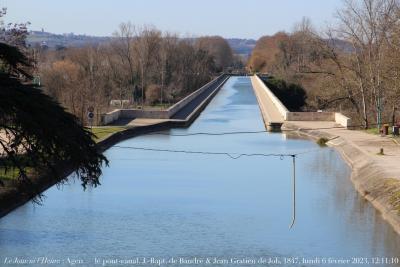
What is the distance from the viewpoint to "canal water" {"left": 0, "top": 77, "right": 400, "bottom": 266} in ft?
67.4

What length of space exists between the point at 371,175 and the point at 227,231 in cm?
921

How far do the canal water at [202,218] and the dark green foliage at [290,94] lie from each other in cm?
4479

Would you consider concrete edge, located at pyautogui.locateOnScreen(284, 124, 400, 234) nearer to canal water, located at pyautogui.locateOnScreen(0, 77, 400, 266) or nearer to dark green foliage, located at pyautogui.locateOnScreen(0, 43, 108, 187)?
canal water, located at pyautogui.locateOnScreen(0, 77, 400, 266)

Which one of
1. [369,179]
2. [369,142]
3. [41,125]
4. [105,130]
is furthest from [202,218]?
[105,130]

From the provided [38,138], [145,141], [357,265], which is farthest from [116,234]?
[145,141]

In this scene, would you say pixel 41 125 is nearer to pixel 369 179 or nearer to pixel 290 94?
pixel 369 179

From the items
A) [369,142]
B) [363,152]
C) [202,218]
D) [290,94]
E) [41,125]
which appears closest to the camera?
[41,125]

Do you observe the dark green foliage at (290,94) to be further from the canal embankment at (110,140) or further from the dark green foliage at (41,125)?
the dark green foliage at (41,125)

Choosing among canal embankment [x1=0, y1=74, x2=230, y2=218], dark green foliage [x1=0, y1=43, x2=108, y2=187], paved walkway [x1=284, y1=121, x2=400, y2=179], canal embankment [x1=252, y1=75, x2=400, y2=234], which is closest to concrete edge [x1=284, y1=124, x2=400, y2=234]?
canal embankment [x1=252, y1=75, x2=400, y2=234]

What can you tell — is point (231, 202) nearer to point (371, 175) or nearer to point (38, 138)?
point (371, 175)

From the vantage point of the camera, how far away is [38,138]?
11242 millimetres

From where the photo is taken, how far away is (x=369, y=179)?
99.6 ft

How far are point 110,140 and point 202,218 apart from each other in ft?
60.2

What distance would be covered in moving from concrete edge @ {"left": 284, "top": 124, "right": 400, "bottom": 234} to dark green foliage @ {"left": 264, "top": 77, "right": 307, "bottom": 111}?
4052cm
